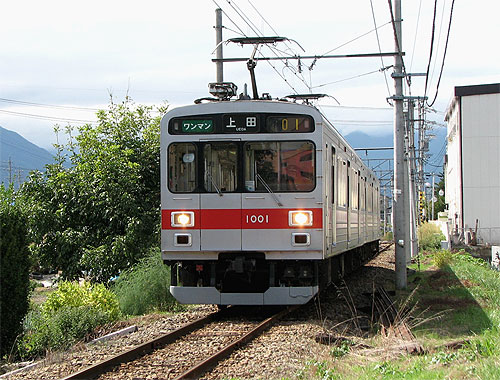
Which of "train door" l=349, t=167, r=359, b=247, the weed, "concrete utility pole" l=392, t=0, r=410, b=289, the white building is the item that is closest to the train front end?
the weed

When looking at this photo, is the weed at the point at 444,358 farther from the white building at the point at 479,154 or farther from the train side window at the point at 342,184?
the white building at the point at 479,154

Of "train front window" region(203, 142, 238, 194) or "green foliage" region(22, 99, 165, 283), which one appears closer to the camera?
"train front window" region(203, 142, 238, 194)

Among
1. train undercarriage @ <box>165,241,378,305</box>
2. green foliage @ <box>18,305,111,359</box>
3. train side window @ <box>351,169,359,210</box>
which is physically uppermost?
train side window @ <box>351,169,359,210</box>

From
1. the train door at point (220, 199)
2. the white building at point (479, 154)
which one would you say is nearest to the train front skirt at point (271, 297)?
the train door at point (220, 199)

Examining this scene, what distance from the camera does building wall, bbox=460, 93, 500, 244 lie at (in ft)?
130

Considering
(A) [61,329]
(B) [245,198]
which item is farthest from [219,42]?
(A) [61,329]

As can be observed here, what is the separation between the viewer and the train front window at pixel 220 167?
10395 mm

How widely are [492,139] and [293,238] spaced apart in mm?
32712

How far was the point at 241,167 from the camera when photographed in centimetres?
1035

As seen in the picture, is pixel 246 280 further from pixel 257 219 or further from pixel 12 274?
pixel 12 274

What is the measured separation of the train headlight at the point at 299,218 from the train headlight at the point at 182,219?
58.0 inches

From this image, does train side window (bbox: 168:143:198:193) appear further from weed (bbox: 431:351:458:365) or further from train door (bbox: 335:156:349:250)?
weed (bbox: 431:351:458:365)

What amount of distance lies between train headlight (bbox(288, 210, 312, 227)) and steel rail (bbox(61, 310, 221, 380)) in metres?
1.88

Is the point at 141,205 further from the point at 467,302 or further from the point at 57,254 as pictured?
the point at 467,302
